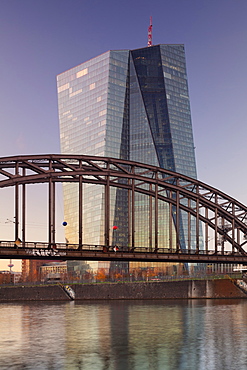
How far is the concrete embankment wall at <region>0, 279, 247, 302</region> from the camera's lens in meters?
96.9

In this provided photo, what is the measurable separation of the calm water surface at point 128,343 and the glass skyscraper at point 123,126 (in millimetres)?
118061

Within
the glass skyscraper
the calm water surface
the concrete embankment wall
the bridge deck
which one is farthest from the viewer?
the glass skyscraper

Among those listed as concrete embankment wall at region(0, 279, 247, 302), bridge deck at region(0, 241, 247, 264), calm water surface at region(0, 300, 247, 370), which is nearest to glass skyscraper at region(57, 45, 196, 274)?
concrete embankment wall at region(0, 279, 247, 302)

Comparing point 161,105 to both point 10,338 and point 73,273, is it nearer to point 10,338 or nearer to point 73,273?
point 73,273

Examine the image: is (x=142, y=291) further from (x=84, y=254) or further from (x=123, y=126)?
(x=123, y=126)

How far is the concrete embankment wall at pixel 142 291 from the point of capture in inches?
3816

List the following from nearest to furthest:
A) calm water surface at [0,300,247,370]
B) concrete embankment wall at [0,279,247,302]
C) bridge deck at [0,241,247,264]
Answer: calm water surface at [0,300,247,370] < bridge deck at [0,241,247,264] < concrete embankment wall at [0,279,247,302]

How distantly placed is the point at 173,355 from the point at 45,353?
Answer: 8.01 meters

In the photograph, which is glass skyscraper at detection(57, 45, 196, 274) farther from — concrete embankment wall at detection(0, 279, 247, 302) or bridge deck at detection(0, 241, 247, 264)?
bridge deck at detection(0, 241, 247, 264)

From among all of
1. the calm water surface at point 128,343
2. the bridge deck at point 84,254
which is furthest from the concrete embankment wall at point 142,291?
the calm water surface at point 128,343

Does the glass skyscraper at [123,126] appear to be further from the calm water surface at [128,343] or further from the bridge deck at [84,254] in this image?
the calm water surface at [128,343]

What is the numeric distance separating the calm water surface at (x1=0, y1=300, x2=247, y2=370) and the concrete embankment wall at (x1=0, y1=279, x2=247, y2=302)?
36.0 metres

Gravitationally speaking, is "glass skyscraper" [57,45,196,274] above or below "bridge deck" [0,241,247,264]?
above

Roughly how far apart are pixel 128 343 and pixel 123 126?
148544 mm
